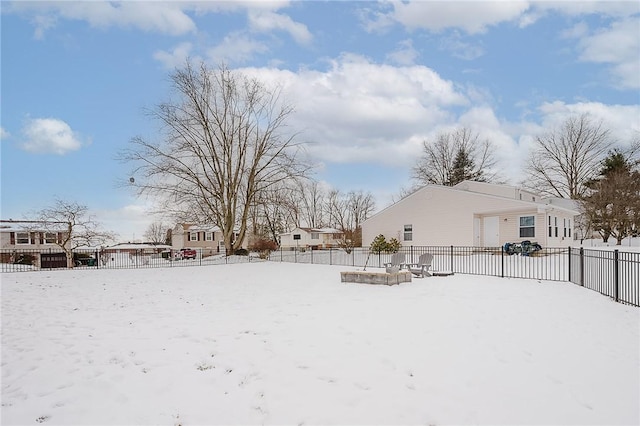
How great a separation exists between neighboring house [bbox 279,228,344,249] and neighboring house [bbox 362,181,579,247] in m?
23.2

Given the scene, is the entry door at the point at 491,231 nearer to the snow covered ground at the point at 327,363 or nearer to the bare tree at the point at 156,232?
the snow covered ground at the point at 327,363

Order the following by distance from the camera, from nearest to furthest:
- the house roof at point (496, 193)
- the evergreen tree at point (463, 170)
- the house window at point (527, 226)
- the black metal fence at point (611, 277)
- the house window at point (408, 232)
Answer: the black metal fence at point (611, 277) < the house roof at point (496, 193) < the house window at point (527, 226) < the house window at point (408, 232) < the evergreen tree at point (463, 170)

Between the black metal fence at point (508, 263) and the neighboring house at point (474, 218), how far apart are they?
1.19 m

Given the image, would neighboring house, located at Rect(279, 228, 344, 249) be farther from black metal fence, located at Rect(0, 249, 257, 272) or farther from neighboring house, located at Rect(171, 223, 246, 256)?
black metal fence, located at Rect(0, 249, 257, 272)

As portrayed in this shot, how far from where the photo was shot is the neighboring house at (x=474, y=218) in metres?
22.6

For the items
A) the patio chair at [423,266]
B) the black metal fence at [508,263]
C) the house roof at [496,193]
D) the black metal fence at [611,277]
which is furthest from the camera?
the house roof at [496,193]

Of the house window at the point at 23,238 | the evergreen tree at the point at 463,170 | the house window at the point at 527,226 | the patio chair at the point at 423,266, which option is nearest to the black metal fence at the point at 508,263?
the house window at the point at 527,226

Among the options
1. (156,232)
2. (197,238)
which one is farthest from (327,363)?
(156,232)

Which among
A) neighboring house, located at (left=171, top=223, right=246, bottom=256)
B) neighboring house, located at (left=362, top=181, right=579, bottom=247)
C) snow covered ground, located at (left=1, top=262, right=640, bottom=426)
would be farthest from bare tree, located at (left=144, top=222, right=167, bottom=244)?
snow covered ground, located at (left=1, top=262, right=640, bottom=426)

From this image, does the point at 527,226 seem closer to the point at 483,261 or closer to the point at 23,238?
the point at 483,261

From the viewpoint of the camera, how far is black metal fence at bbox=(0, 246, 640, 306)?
9765 mm

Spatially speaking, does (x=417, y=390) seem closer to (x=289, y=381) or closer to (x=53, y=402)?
(x=289, y=381)

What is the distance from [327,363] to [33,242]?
155 ft

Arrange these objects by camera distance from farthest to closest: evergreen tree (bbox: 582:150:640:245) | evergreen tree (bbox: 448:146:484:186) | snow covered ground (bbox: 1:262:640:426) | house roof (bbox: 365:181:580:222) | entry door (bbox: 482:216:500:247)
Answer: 1. evergreen tree (bbox: 448:146:484:186)
2. evergreen tree (bbox: 582:150:640:245)
3. entry door (bbox: 482:216:500:247)
4. house roof (bbox: 365:181:580:222)
5. snow covered ground (bbox: 1:262:640:426)
